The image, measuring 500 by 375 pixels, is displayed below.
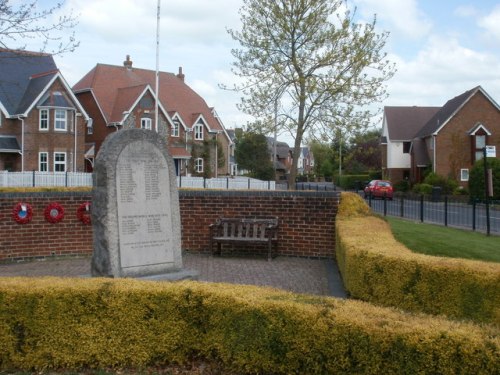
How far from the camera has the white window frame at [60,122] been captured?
37.8 meters

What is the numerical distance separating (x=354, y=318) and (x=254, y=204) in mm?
8839

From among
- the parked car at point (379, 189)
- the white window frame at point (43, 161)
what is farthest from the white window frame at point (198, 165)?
the parked car at point (379, 189)

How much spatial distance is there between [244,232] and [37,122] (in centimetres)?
2838

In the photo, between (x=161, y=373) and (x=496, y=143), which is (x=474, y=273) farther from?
(x=496, y=143)

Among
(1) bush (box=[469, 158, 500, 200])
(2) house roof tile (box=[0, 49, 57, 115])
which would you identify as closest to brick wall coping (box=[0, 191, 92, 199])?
(2) house roof tile (box=[0, 49, 57, 115])

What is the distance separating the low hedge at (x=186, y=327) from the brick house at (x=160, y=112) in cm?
3528

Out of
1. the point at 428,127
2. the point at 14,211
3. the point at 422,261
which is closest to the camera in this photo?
the point at 422,261

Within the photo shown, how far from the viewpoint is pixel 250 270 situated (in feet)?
37.1

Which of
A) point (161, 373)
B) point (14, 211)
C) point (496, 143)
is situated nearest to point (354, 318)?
point (161, 373)

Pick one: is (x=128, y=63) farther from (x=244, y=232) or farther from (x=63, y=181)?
(x=244, y=232)

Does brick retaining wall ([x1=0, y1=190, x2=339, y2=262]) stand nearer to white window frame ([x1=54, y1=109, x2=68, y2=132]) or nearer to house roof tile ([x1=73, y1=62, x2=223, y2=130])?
white window frame ([x1=54, y1=109, x2=68, y2=132])

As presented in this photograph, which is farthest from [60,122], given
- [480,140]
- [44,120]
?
[480,140]

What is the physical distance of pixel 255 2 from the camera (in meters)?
21.7

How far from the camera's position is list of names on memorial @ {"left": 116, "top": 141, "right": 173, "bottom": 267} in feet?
26.7
